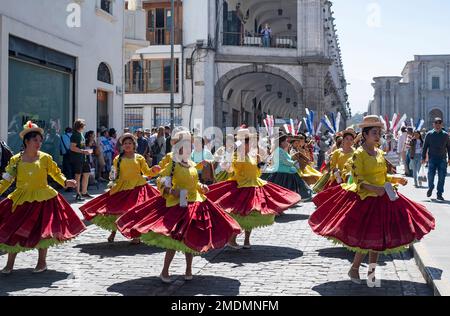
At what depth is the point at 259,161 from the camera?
386 inches

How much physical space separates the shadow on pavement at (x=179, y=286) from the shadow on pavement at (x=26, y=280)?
774 mm

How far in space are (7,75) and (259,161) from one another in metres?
7.64

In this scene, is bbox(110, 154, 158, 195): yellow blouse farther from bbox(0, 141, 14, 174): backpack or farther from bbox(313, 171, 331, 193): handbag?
bbox(313, 171, 331, 193): handbag

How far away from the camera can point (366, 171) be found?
7.09 meters

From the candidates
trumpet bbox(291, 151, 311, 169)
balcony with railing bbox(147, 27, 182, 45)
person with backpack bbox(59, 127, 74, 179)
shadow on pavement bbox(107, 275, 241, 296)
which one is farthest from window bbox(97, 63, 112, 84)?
shadow on pavement bbox(107, 275, 241, 296)

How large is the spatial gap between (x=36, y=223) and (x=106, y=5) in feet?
51.2

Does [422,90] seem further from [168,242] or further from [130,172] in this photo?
[168,242]

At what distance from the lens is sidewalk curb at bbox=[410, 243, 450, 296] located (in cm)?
635

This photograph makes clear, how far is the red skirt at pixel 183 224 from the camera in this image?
6883mm

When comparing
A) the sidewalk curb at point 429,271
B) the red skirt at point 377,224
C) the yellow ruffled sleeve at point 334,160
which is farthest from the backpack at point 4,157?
the sidewalk curb at point 429,271

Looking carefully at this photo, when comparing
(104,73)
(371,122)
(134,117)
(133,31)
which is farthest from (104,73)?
(371,122)

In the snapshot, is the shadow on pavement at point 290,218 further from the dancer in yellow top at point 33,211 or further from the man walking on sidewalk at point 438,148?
the dancer in yellow top at point 33,211

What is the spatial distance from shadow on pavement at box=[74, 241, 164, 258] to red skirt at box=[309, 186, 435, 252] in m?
2.95
